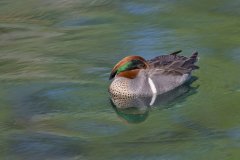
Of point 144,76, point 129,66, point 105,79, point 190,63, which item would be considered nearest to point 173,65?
point 190,63

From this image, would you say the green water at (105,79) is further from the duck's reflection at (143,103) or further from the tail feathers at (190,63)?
the tail feathers at (190,63)

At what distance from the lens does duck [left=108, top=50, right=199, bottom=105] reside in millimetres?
10309

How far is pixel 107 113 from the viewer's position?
9906mm

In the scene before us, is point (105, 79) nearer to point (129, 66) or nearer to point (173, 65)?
point (129, 66)

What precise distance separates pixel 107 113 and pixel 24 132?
45.5 inches

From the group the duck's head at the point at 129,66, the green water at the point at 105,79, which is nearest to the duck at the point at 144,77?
the duck's head at the point at 129,66

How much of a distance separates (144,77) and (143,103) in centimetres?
38

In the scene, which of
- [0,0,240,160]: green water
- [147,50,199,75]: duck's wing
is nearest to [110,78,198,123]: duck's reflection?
[0,0,240,160]: green water

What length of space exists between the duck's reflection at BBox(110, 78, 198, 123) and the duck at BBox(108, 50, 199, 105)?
4 cm

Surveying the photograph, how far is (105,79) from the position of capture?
11.1 meters

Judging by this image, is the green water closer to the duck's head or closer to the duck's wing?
the duck's wing

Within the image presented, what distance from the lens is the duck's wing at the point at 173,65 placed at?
34.6 feet

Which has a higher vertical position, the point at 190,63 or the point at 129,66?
the point at 129,66

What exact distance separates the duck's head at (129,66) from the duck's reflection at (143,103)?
328 millimetres
